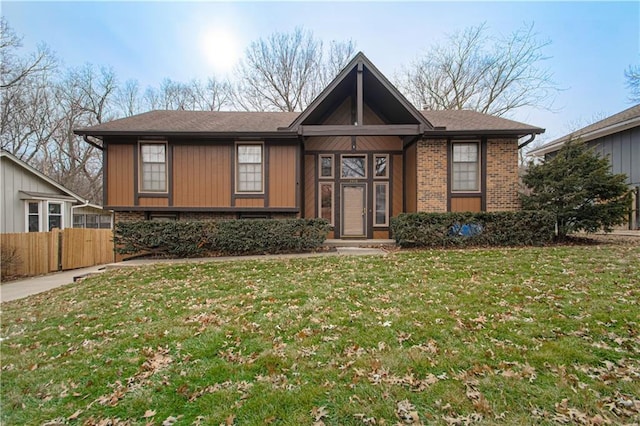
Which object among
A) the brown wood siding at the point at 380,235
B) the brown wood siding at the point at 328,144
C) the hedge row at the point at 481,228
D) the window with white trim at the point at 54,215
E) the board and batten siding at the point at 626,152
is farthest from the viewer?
the window with white trim at the point at 54,215

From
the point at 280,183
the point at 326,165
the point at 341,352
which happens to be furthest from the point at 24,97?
the point at 341,352

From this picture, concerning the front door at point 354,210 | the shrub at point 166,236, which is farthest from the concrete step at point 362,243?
the shrub at point 166,236

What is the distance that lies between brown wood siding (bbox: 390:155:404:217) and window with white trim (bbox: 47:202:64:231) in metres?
16.4

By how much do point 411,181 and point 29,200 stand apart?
16.9 meters

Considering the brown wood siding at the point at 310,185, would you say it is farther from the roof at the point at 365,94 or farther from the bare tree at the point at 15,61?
the bare tree at the point at 15,61

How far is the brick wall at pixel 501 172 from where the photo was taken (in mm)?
10688

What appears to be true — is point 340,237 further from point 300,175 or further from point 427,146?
point 427,146

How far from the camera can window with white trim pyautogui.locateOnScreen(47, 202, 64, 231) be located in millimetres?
14867

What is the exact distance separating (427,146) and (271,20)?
1811 centimetres

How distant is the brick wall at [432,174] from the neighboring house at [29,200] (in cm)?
1684

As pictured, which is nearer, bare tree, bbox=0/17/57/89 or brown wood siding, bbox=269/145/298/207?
brown wood siding, bbox=269/145/298/207

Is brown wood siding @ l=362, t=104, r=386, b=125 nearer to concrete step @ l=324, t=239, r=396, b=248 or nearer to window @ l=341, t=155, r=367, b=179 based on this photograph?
window @ l=341, t=155, r=367, b=179

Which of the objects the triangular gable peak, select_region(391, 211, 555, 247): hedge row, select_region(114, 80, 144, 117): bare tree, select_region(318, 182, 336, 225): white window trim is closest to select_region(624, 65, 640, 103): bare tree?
select_region(391, 211, 555, 247): hedge row

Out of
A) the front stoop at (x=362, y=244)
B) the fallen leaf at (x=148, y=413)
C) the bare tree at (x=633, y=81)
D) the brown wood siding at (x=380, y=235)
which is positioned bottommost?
the fallen leaf at (x=148, y=413)
